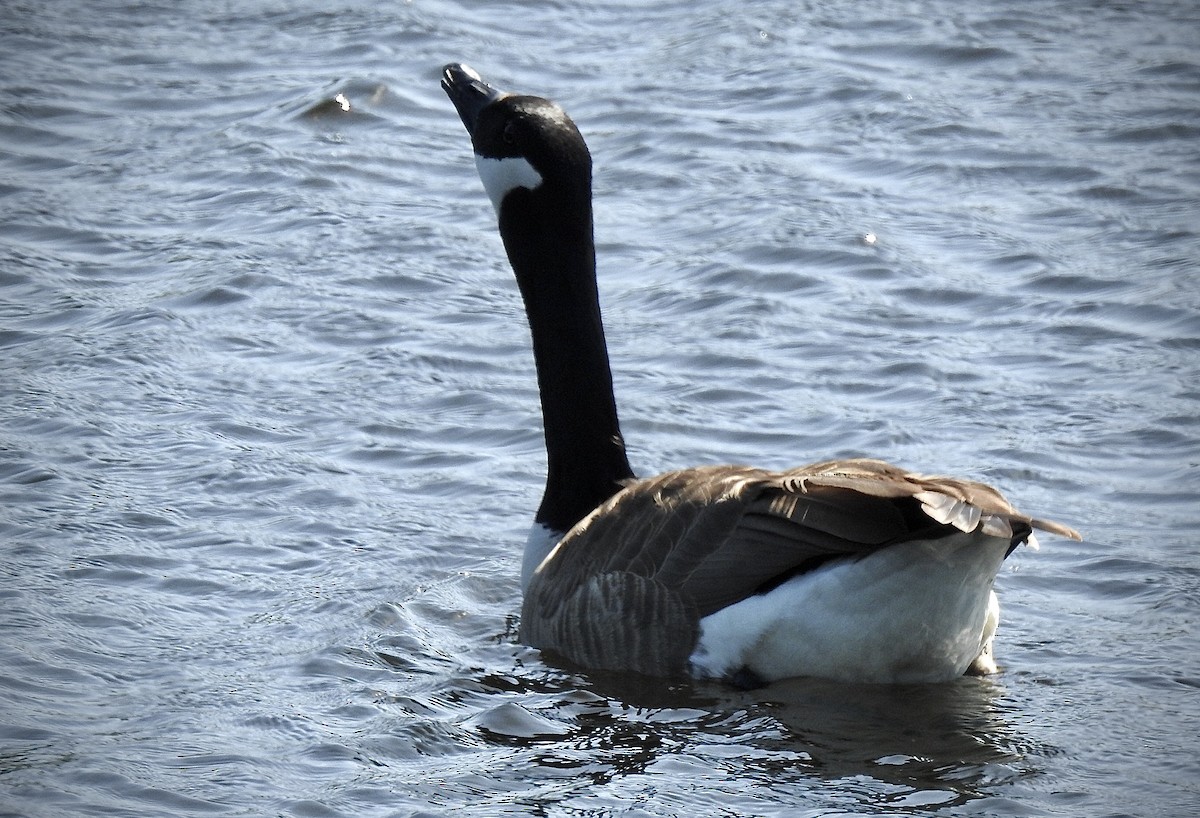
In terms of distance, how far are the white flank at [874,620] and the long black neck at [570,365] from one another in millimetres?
1059

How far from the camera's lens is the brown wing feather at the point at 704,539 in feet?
15.7

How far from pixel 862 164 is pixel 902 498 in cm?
553

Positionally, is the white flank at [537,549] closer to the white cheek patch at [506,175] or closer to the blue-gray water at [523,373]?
the blue-gray water at [523,373]

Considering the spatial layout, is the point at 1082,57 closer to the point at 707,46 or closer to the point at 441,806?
the point at 707,46

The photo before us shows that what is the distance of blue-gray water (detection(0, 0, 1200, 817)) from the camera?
493 cm

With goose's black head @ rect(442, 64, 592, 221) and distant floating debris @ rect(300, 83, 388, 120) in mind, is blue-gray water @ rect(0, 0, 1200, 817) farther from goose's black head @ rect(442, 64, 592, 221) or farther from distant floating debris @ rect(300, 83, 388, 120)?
goose's black head @ rect(442, 64, 592, 221)

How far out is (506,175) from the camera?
19.9ft

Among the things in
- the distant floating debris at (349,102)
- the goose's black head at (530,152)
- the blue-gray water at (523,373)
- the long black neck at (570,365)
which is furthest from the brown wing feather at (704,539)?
the distant floating debris at (349,102)

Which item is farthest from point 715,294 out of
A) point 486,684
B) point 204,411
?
point 486,684

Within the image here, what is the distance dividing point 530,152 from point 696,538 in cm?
159

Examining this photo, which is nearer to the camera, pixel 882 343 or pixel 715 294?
pixel 882 343

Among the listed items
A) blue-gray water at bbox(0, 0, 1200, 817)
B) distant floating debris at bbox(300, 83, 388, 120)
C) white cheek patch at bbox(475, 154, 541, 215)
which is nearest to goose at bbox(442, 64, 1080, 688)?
white cheek patch at bbox(475, 154, 541, 215)

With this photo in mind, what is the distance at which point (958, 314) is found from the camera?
8.28 meters

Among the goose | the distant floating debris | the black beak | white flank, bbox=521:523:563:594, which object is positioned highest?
the black beak
